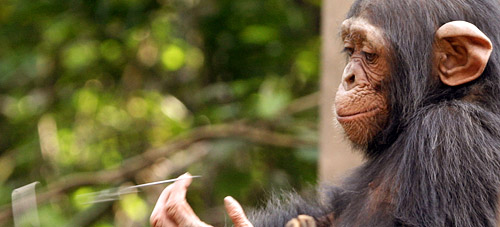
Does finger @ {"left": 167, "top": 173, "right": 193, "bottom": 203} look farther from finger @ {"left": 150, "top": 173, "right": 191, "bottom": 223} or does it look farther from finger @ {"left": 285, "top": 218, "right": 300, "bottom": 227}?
finger @ {"left": 285, "top": 218, "right": 300, "bottom": 227}

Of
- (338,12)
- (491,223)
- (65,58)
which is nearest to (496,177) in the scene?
(491,223)

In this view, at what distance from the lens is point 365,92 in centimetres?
282

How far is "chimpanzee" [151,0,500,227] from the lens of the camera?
2510mm

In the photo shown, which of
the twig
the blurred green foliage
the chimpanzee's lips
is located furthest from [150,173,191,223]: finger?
the twig

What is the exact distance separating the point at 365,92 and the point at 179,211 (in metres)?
0.81

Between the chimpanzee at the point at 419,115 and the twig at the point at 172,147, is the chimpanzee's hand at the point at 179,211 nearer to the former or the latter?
the chimpanzee at the point at 419,115

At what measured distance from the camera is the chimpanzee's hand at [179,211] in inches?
101

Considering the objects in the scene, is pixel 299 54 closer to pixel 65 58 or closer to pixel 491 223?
pixel 65 58

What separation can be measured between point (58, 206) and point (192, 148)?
1.06 m

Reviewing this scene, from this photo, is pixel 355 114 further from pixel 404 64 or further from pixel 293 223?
pixel 293 223

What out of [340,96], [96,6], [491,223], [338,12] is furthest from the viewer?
[96,6]

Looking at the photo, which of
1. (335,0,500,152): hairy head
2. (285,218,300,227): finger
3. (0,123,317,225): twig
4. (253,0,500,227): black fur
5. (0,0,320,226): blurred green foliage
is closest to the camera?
(253,0,500,227): black fur

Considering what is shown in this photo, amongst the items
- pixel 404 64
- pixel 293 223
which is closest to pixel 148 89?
pixel 293 223

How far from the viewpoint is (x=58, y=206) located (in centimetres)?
548
